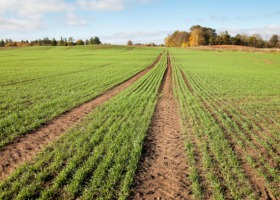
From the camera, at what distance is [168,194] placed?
5914 millimetres

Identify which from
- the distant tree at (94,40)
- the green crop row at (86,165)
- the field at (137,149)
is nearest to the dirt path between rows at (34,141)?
the field at (137,149)

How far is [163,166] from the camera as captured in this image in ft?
24.0

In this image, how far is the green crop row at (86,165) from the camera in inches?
227

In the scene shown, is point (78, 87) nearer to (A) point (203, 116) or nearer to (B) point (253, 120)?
(A) point (203, 116)

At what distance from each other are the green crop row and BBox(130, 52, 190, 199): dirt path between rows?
1.15 ft

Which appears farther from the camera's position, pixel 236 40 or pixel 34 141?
pixel 236 40

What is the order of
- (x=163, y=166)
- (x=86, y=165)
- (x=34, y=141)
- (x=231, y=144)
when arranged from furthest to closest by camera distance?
(x=231, y=144)
(x=34, y=141)
(x=163, y=166)
(x=86, y=165)

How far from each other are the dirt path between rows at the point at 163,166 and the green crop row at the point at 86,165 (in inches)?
13.8

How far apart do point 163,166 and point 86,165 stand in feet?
8.69

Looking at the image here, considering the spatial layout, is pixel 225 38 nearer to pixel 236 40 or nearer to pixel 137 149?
pixel 236 40

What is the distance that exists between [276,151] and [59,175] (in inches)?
327

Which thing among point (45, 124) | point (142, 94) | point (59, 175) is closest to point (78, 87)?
point (142, 94)

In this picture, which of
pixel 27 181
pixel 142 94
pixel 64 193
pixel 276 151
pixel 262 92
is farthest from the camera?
pixel 262 92

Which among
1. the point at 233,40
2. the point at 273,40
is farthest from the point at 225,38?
the point at 273,40
